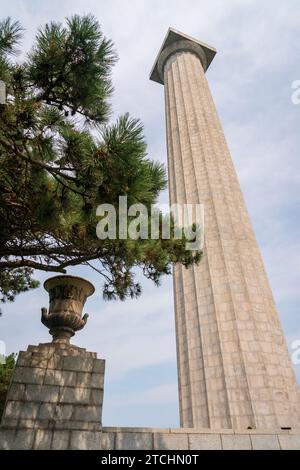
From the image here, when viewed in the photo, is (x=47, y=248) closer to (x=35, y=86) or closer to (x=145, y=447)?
(x=35, y=86)

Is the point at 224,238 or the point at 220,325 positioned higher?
the point at 224,238

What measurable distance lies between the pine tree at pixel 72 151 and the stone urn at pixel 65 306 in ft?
2.01

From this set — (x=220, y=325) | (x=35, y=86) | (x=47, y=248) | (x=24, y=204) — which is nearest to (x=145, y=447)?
(x=47, y=248)

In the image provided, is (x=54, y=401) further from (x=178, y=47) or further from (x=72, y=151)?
(x=178, y=47)

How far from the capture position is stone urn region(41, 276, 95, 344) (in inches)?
195

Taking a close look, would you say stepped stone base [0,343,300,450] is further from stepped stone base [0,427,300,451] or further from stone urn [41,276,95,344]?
stone urn [41,276,95,344]

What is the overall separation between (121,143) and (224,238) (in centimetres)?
918

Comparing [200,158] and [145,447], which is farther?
[200,158]

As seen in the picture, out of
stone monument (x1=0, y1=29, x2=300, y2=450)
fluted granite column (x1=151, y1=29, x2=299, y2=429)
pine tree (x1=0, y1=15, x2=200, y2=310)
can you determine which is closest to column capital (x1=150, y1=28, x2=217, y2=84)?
stone monument (x1=0, y1=29, x2=300, y2=450)

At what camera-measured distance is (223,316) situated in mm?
10648

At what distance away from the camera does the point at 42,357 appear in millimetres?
4508

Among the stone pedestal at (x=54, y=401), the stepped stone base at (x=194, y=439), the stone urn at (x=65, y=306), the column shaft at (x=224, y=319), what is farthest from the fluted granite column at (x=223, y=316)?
the stone urn at (x=65, y=306)

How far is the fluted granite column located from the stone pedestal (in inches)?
217

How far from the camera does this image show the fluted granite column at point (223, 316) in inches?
360
